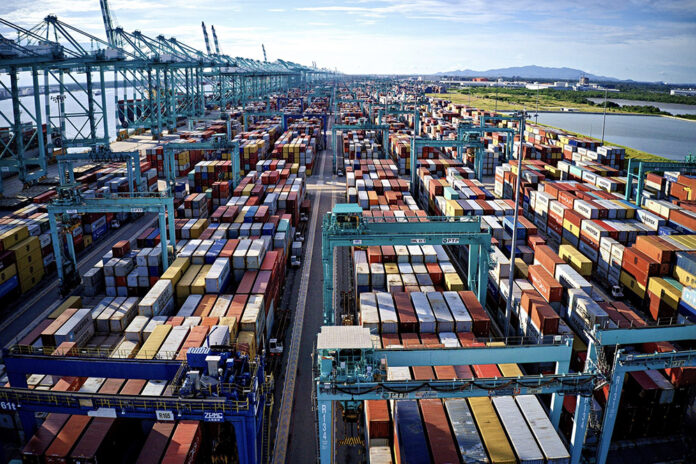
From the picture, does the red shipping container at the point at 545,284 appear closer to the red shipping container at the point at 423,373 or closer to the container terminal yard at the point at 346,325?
the container terminal yard at the point at 346,325

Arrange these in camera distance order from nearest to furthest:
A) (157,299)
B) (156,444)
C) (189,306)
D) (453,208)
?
(156,444) < (157,299) < (189,306) < (453,208)

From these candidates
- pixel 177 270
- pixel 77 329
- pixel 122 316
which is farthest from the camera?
pixel 177 270

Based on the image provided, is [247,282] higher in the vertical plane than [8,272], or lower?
higher

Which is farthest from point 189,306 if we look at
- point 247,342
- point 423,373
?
point 423,373

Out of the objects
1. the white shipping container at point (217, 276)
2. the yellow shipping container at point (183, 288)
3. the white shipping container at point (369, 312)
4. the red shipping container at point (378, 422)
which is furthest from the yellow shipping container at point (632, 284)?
the yellow shipping container at point (183, 288)

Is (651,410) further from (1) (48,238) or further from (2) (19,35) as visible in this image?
(2) (19,35)

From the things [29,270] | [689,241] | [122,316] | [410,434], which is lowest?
[29,270]

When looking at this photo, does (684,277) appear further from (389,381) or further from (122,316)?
(122,316)
